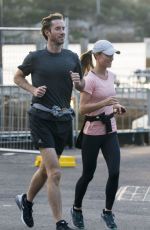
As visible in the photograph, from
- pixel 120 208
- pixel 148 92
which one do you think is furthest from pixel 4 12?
pixel 120 208

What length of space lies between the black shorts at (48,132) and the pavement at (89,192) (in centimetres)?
84

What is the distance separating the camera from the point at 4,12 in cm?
7381

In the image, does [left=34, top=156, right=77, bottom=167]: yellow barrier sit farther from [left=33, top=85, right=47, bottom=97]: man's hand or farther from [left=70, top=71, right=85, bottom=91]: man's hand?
[left=33, top=85, right=47, bottom=97]: man's hand

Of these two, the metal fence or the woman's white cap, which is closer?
the woman's white cap

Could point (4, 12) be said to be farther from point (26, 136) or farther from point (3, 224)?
point (3, 224)

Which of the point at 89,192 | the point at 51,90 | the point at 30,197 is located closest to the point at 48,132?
the point at 51,90

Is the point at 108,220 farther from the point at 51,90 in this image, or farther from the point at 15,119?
the point at 15,119

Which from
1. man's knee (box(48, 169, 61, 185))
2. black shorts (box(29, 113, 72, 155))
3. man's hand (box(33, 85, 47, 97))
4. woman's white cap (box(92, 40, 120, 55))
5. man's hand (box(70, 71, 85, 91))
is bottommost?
man's knee (box(48, 169, 61, 185))

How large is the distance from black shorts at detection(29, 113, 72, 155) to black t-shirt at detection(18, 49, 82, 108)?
0.52ft

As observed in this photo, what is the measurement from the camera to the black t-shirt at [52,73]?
7.05m

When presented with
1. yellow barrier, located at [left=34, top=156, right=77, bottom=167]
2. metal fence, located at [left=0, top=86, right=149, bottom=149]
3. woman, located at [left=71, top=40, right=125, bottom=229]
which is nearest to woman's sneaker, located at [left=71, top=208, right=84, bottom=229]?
woman, located at [left=71, top=40, right=125, bottom=229]

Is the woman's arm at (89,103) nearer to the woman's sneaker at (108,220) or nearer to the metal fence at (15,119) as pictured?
the woman's sneaker at (108,220)

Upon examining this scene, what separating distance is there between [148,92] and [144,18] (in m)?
69.4

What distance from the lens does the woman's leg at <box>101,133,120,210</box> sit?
23.4ft
